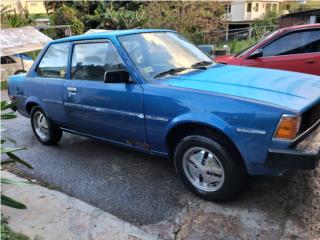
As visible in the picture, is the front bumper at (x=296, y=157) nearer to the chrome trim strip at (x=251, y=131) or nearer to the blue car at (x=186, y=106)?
the blue car at (x=186, y=106)

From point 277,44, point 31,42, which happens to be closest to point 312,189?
point 277,44

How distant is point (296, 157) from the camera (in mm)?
2867

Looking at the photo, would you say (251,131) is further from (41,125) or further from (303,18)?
(303,18)

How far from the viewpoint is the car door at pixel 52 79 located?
4.83 metres

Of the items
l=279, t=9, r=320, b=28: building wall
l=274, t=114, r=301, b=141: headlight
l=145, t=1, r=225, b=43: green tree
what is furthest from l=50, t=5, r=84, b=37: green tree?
l=274, t=114, r=301, b=141: headlight

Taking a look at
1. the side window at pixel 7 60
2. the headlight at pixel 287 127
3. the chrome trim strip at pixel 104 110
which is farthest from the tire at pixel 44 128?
the side window at pixel 7 60

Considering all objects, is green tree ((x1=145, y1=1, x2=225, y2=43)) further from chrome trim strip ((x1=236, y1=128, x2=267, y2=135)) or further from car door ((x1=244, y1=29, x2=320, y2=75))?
chrome trim strip ((x1=236, y1=128, x2=267, y2=135))

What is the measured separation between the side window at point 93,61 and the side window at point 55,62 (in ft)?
0.70

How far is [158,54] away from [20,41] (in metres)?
10.0

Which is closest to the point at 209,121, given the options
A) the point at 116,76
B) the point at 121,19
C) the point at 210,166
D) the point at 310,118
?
the point at 210,166

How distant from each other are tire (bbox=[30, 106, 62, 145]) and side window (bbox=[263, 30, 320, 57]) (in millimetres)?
3737

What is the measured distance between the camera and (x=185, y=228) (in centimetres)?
313

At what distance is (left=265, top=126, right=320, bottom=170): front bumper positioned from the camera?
2857 mm

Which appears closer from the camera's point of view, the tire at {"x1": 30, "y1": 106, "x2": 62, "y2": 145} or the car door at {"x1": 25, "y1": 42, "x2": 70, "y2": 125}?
the car door at {"x1": 25, "y1": 42, "x2": 70, "y2": 125}
